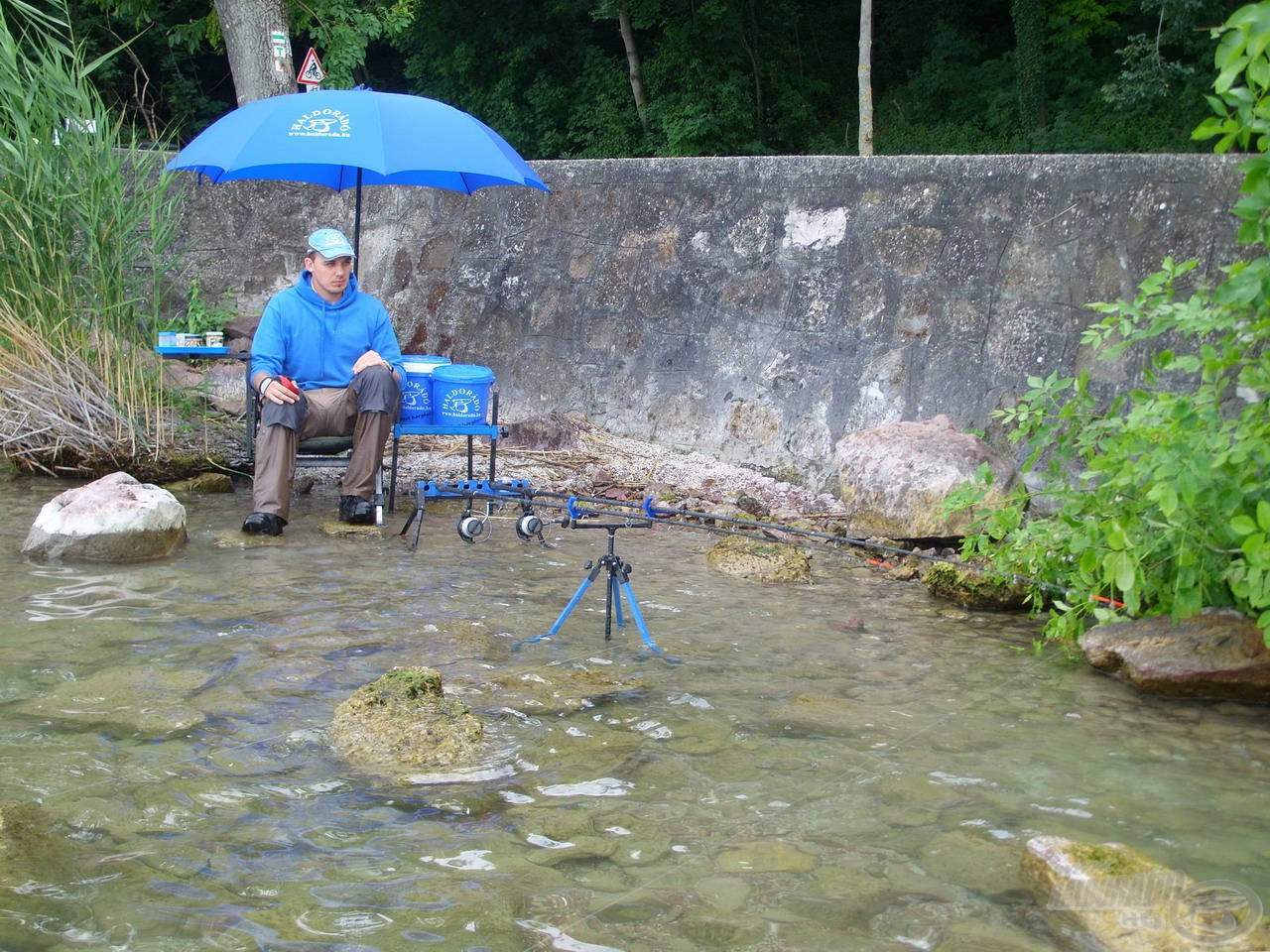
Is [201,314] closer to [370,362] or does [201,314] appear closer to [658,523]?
[370,362]

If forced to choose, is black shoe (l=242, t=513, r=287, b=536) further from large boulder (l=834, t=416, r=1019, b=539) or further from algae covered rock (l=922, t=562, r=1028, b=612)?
algae covered rock (l=922, t=562, r=1028, b=612)

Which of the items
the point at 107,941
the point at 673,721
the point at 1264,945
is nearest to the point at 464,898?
the point at 107,941

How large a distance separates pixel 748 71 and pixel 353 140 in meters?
13.2

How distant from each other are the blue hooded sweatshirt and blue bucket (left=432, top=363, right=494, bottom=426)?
18 centimetres

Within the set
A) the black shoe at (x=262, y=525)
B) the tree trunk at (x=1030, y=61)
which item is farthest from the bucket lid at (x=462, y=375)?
the tree trunk at (x=1030, y=61)

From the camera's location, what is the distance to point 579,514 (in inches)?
159

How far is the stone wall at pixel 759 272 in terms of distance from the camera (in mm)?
5398

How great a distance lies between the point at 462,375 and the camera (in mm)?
5707

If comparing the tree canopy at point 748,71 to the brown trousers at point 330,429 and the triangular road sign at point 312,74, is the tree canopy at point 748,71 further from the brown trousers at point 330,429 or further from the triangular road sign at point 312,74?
the brown trousers at point 330,429

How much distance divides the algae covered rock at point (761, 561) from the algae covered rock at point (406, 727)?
6.11ft

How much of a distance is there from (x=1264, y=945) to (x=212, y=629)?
3.02 meters

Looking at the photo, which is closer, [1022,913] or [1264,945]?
[1264,945]

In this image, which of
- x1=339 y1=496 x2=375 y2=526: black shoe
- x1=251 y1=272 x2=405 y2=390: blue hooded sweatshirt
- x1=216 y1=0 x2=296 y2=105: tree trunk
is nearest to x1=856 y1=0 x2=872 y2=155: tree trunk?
x1=216 y1=0 x2=296 y2=105: tree trunk

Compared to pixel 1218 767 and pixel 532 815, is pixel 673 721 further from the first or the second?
pixel 1218 767
